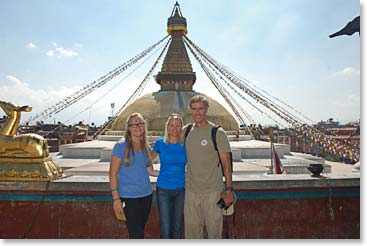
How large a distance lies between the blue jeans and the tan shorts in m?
0.06

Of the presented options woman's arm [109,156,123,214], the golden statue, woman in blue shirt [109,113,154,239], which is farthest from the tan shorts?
the golden statue

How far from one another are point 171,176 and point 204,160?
31 cm

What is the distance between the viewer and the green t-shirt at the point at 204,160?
2.37m

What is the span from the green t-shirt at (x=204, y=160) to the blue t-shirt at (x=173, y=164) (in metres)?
0.06

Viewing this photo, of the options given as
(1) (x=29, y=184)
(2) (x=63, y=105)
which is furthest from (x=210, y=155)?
(2) (x=63, y=105)

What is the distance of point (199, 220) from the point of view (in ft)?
8.21

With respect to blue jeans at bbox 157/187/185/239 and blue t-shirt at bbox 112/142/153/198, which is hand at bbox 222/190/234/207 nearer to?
blue jeans at bbox 157/187/185/239

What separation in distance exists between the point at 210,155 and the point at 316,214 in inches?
64.5

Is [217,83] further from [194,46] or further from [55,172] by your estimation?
[55,172]

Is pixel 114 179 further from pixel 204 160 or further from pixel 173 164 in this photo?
pixel 204 160

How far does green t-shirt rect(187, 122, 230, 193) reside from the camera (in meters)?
2.37

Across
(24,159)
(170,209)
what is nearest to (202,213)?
(170,209)

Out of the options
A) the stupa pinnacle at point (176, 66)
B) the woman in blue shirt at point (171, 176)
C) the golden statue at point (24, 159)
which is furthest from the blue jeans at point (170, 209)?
the stupa pinnacle at point (176, 66)

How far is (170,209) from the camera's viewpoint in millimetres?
2471
